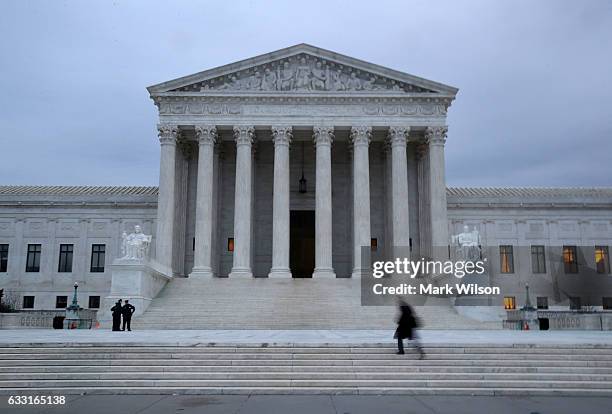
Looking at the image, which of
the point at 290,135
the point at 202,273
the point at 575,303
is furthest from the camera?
the point at 575,303

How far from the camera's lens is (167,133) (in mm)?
47375

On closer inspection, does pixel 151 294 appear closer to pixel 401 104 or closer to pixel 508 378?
pixel 401 104

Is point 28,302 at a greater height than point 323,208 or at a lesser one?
lesser

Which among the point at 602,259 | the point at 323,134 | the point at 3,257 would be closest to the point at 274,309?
the point at 323,134

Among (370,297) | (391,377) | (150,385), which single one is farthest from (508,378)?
(370,297)

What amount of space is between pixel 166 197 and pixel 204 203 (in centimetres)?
295

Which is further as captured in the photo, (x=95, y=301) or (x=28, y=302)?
(x=28, y=302)

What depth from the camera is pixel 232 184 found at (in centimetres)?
5297

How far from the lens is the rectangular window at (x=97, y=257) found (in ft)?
179

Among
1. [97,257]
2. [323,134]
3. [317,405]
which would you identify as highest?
[323,134]

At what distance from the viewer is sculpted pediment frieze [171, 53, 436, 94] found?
48031 millimetres

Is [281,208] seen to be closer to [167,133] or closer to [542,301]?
[167,133]

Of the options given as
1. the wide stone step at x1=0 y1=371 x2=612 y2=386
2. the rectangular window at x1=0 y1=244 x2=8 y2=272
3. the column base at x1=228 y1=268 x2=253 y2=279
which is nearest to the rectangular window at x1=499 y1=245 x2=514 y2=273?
the column base at x1=228 y1=268 x2=253 y2=279

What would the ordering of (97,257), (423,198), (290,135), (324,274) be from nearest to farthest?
(324,274), (290,135), (423,198), (97,257)
